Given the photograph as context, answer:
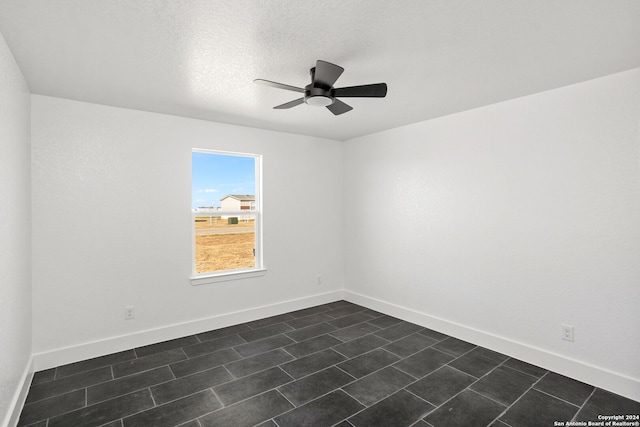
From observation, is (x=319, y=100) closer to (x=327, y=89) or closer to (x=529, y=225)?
(x=327, y=89)

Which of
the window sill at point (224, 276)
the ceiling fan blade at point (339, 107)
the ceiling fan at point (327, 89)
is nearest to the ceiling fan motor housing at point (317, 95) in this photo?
the ceiling fan at point (327, 89)

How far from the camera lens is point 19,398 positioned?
2227 mm

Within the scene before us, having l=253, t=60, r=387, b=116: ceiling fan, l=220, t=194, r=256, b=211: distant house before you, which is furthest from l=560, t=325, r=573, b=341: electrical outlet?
l=220, t=194, r=256, b=211: distant house

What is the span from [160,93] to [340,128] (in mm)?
2148

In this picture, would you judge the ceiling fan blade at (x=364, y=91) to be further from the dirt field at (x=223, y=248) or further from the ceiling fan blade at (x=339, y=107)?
the dirt field at (x=223, y=248)

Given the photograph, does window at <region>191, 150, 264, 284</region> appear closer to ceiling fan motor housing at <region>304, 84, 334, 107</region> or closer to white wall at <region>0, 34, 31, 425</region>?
white wall at <region>0, 34, 31, 425</region>

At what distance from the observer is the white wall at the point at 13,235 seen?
1.93m

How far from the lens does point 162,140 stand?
3521 millimetres

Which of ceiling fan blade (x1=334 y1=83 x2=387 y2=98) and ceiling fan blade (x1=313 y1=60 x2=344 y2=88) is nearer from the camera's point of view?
ceiling fan blade (x1=313 y1=60 x2=344 y2=88)

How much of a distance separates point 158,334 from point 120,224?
1241mm

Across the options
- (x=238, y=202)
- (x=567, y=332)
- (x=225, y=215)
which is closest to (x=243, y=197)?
(x=238, y=202)

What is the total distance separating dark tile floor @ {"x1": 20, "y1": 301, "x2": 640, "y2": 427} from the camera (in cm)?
221

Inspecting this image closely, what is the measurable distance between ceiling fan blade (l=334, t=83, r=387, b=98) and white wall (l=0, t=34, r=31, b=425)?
6.82ft

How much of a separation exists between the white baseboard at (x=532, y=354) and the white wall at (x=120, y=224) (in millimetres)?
1821
